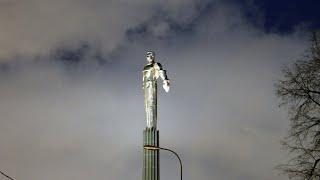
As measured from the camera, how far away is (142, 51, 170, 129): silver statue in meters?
37.3

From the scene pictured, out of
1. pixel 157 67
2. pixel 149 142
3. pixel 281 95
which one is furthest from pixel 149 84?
pixel 281 95

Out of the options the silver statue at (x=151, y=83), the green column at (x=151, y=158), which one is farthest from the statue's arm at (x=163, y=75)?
the green column at (x=151, y=158)

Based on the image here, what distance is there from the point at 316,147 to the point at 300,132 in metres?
0.82

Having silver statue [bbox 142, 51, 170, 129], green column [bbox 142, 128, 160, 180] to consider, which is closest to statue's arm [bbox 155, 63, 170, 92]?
silver statue [bbox 142, 51, 170, 129]

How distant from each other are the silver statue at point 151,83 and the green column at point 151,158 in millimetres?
997

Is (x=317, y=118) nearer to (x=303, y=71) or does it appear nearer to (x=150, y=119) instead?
(x=303, y=71)

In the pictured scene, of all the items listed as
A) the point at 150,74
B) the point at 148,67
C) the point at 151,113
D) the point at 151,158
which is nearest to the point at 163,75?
the point at 150,74

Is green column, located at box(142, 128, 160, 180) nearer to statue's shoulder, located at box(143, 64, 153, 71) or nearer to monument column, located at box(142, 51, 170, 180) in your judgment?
monument column, located at box(142, 51, 170, 180)

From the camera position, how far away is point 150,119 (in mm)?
37062

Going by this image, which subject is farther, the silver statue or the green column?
the silver statue

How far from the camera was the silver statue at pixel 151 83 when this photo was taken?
122 feet

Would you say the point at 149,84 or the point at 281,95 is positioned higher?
the point at 149,84

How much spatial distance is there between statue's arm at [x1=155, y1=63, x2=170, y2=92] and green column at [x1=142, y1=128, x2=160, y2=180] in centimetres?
277

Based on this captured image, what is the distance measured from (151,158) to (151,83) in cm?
478
